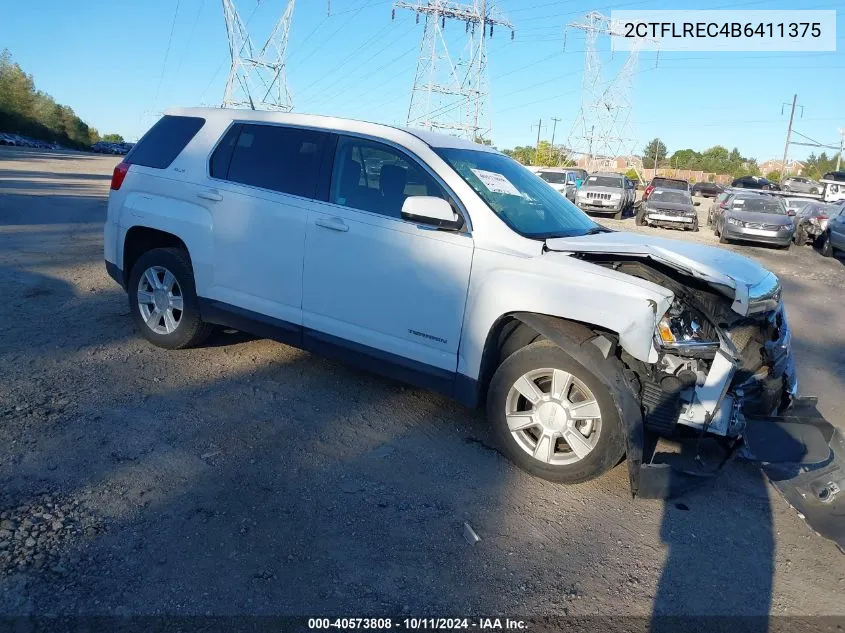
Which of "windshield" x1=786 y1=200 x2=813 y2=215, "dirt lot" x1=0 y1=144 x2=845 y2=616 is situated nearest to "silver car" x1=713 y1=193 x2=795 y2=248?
"windshield" x1=786 y1=200 x2=813 y2=215

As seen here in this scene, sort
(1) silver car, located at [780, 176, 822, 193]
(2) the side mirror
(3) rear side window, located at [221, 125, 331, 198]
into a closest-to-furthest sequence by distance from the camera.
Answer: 1. (2) the side mirror
2. (3) rear side window, located at [221, 125, 331, 198]
3. (1) silver car, located at [780, 176, 822, 193]

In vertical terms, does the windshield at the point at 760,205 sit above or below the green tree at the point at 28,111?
below

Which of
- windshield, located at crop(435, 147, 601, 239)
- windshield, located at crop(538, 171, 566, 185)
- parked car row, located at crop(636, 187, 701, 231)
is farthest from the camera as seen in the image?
windshield, located at crop(538, 171, 566, 185)

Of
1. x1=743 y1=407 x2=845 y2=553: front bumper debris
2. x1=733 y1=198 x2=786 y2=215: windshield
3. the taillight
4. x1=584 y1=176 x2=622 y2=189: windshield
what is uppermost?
x1=584 y1=176 x2=622 y2=189: windshield

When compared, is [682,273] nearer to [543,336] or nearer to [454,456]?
[543,336]

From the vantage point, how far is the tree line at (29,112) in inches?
3152

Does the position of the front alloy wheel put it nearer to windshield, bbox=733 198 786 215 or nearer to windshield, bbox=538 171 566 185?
windshield, bbox=733 198 786 215

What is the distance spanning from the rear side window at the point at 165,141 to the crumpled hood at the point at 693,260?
3141 millimetres

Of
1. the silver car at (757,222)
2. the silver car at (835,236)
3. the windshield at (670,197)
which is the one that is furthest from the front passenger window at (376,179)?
the windshield at (670,197)

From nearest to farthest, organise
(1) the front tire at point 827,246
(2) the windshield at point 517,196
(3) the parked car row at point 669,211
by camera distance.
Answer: (2) the windshield at point 517,196
(1) the front tire at point 827,246
(3) the parked car row at point 669,211

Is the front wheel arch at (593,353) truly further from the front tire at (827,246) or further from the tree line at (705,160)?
the tree line at (705,160)

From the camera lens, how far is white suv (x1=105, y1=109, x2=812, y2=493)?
363 centimetres

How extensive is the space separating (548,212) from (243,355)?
275 centimetres

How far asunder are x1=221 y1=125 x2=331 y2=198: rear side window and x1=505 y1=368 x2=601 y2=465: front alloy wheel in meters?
2.02
